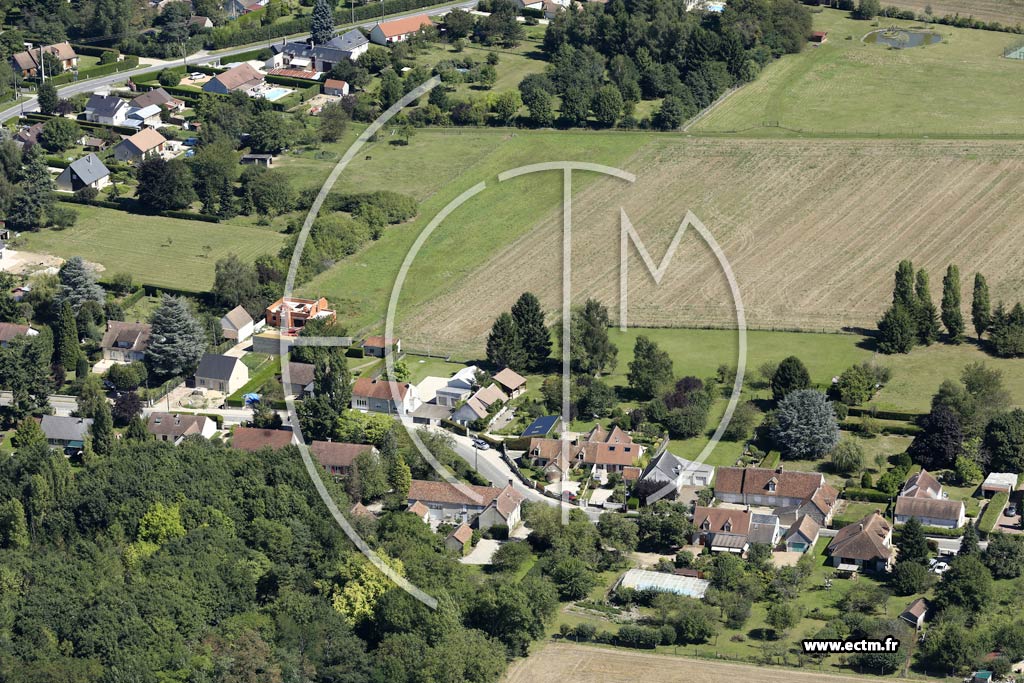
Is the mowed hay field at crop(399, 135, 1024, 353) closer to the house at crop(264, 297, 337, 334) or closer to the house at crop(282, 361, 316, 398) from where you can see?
the house at crop(264, 297, 337, 334)

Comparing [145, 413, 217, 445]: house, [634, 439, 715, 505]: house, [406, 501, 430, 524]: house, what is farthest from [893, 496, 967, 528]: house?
[145, 413, 217, 445]: house

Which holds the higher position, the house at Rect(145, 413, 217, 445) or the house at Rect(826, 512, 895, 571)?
the house at Rect(145, 413, 217, 445)

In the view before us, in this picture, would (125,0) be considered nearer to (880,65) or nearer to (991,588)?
(880,65)

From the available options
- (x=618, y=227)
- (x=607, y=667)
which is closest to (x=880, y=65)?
(x=618, y=227)

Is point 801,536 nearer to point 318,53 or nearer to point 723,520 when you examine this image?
point 723,520

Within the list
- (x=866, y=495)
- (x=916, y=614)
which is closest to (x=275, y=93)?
(x=866, y=495)

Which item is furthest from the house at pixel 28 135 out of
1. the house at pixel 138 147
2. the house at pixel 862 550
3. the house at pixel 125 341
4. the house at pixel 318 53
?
the house at pixel 862 550

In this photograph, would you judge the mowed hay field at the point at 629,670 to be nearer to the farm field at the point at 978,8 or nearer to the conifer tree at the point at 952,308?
the conifer tree at the point at 952,308
